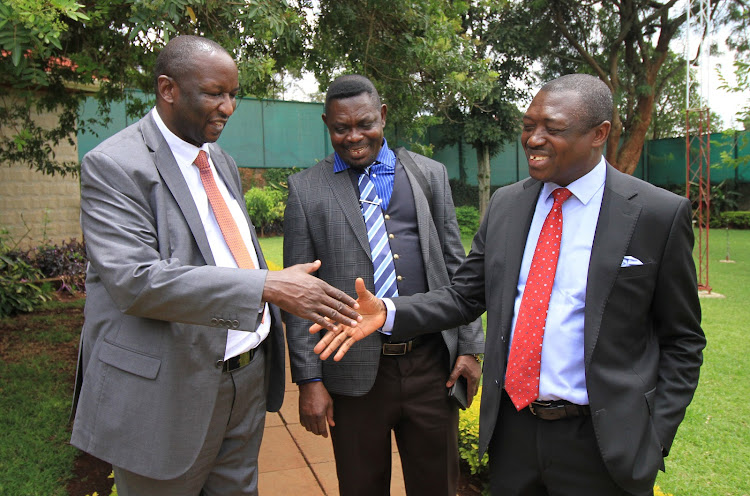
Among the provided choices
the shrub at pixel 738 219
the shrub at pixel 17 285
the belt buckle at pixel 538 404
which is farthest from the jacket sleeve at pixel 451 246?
the shrub at pixel 738 219

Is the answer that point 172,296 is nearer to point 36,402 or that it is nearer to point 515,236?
point 515,236

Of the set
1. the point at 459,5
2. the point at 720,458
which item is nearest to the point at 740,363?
the point at 720,458

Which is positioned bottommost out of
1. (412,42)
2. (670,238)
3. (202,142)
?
(670,238)

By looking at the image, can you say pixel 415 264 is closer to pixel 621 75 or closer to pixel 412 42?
pixel 412 42

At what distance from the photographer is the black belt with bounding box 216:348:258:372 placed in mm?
2248

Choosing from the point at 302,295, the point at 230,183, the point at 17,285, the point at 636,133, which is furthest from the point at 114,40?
the point at 636,133

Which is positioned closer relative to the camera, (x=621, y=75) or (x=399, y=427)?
(x=399, y=427)

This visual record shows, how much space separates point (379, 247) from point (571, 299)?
3.23 feet

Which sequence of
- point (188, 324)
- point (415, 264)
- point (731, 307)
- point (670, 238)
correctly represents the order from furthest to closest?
point (731, 307)
point (415, 264)
point (188, 324)
point (670, 238)

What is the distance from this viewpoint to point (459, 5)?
6070 mm

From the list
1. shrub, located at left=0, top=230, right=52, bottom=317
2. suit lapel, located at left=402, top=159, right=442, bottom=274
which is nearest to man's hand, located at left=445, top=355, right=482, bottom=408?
suit lapel, located at left=402, top=159, right=442, bottom=274

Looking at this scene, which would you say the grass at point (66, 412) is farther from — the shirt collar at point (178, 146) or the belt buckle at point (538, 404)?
the shirt collar at point (178, 146)

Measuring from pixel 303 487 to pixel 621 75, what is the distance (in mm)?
21237

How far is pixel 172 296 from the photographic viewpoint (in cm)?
196
